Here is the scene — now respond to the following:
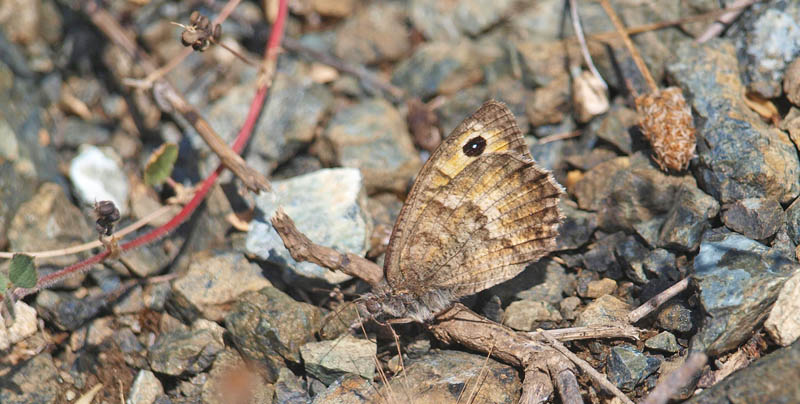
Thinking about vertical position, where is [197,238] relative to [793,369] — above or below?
above

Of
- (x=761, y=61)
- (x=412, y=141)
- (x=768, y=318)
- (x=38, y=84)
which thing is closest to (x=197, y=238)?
(x=412, y=141)

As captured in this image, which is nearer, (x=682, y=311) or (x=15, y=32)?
(x=682, y=311)

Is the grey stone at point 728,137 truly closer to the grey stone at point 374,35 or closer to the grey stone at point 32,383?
the grey stone at point 374,35

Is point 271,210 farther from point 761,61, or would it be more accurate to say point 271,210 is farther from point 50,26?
point 761,61

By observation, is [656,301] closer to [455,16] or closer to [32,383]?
[455,16]

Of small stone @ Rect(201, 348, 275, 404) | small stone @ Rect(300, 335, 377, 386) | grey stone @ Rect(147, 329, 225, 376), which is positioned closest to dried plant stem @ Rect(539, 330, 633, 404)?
small stone @ Rect(300, 335, 377, 386)

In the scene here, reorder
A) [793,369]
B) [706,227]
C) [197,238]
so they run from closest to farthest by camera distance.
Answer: [793,369] < [706,227] < [197,238]
